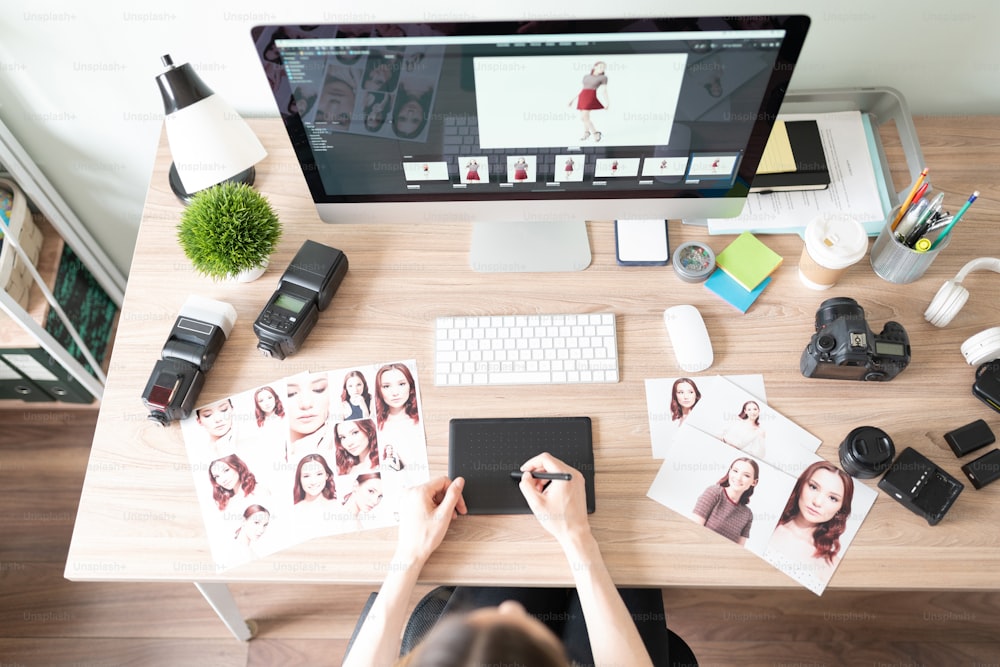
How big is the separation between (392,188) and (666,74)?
0.45 m

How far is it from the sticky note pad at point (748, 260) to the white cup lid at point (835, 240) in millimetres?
77

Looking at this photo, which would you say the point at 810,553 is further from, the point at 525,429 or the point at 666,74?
the point at 666,74

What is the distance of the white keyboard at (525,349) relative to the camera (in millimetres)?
1178

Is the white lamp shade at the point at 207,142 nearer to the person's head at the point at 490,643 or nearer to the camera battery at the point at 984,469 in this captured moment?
the person's head at the point at 490,643

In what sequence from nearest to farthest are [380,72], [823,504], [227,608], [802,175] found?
[380,72] → [823,504] → [802,175] → [227,608]

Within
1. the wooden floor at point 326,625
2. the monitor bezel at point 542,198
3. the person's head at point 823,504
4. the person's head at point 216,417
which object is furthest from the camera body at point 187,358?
the person's head at point 823,504

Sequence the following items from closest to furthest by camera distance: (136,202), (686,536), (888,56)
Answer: (686,536), (888,56), (136,202)

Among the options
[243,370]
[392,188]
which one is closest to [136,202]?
[243,370]

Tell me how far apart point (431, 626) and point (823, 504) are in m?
0.68

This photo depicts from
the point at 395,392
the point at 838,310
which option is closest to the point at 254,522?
the point at 395,392

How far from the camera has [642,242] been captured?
1.28 m

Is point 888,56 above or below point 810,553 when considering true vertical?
above

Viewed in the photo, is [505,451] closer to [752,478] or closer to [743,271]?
[752,478]

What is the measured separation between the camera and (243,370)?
1194 mm
